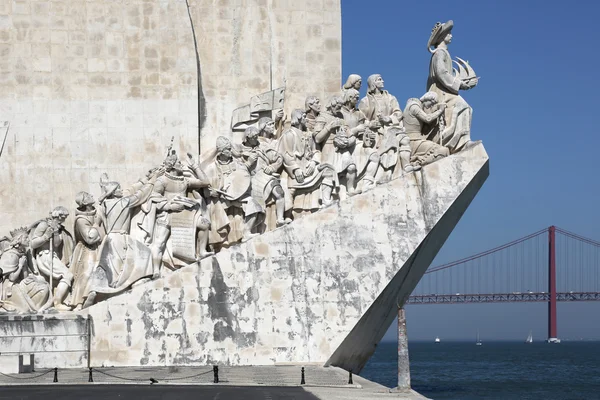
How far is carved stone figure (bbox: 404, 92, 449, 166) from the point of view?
17781 millimetres

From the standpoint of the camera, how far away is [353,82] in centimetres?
1861

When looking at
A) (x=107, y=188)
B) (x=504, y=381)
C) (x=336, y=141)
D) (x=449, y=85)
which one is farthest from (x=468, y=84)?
(x=504, y=381)

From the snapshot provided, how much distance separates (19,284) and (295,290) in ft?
12.5

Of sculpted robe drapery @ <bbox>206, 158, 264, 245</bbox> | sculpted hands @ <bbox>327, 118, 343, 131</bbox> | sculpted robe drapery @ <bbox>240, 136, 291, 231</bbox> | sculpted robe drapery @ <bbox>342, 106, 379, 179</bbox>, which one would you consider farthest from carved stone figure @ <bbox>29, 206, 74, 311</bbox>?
sculpted robe drapery @ <bbox>342, 106, 379, 179</bbox>

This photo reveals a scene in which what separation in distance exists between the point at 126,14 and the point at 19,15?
5.20 ft

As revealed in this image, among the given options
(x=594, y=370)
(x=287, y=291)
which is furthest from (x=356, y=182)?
(x=594, y=370)

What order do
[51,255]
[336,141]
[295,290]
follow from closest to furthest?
[295,290] → [51,255] → [336,141]

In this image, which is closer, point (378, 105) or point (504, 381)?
point (378, 105)

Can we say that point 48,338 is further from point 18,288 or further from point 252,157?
point 252,157

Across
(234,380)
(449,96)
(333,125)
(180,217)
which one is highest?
(449,96)

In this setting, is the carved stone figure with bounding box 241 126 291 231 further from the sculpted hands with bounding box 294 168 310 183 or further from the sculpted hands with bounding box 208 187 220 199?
the sculpted hands with bounding box 208 187 220 199

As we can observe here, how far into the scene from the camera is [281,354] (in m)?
16.8

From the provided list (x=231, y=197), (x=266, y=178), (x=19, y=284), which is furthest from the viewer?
(x=266, y=178)

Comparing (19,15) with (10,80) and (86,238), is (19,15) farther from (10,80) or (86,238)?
(86,238)
